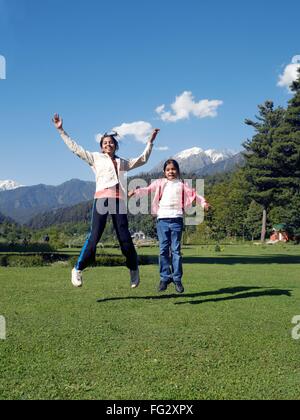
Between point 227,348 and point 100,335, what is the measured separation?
1361mm

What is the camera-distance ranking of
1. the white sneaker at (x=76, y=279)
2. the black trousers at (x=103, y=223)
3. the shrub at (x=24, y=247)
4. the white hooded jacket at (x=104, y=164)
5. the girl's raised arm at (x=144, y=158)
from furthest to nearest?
1. the shrub at (x=24, y=247)
2. the girl's raised arm at (x=144, y=158)
3. the white sneaker at (x=76, y=279)
4. the white hooded jacket at (x=104, y=164)
5. the black trousers at (x=103, y=223)

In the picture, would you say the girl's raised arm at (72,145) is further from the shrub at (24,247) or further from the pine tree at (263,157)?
the pine tree at (263,157)

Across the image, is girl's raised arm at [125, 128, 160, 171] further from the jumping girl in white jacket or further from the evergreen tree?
the evergreen tree

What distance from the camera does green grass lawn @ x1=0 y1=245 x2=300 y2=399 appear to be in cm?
335

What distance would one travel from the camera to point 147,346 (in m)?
4.45

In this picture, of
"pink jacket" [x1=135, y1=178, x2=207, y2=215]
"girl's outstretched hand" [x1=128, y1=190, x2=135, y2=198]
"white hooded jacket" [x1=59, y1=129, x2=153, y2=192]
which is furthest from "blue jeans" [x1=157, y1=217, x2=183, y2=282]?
"white hooded jacket" [x1=59, y1=129, x2=153, y2=192]

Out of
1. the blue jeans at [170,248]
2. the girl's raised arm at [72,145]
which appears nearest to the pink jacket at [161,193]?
the blue jeans at [170,248]

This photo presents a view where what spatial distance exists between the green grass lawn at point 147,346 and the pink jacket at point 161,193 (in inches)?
60.8

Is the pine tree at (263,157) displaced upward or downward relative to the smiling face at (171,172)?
upward

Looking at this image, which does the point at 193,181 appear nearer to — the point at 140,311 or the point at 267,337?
the point at 140,311

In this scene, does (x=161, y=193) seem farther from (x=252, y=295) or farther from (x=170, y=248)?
(x=252, y=295)

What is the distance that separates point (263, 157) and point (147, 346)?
5108 centimetres

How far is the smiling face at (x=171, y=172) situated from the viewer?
7.23m

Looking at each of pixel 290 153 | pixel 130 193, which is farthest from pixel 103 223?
pixel 290 153
